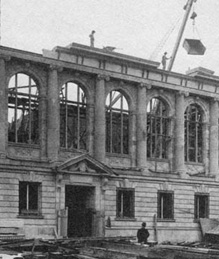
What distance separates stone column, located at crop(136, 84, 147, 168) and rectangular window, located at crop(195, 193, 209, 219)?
203 inches

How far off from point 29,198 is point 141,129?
8.95 m

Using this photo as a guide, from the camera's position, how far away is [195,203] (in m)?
37.4

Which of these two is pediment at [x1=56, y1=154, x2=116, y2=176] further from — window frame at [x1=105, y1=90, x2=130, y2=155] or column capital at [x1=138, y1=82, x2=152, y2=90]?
column capital at [x1=138, y1=82, x2=152, y2=90]

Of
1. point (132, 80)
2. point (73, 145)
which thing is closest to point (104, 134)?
point (73, 145)

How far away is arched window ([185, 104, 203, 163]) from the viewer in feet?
125

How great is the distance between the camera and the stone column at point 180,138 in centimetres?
3694

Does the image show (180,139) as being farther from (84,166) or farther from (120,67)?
(84,166)

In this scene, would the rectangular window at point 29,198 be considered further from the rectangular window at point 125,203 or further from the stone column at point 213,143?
the stone column at point 213,143

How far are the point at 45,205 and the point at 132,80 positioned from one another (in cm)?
988

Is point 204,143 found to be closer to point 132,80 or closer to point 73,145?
point 132,80

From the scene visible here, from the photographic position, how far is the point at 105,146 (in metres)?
34.2

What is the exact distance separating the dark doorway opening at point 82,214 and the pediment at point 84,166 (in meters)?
1.18

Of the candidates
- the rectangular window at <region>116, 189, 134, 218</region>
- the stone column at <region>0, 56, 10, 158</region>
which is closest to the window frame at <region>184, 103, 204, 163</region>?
the rectangular window at <region>116, 189, 134, 218</region>

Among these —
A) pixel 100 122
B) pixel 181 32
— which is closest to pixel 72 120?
pixel 100 122
